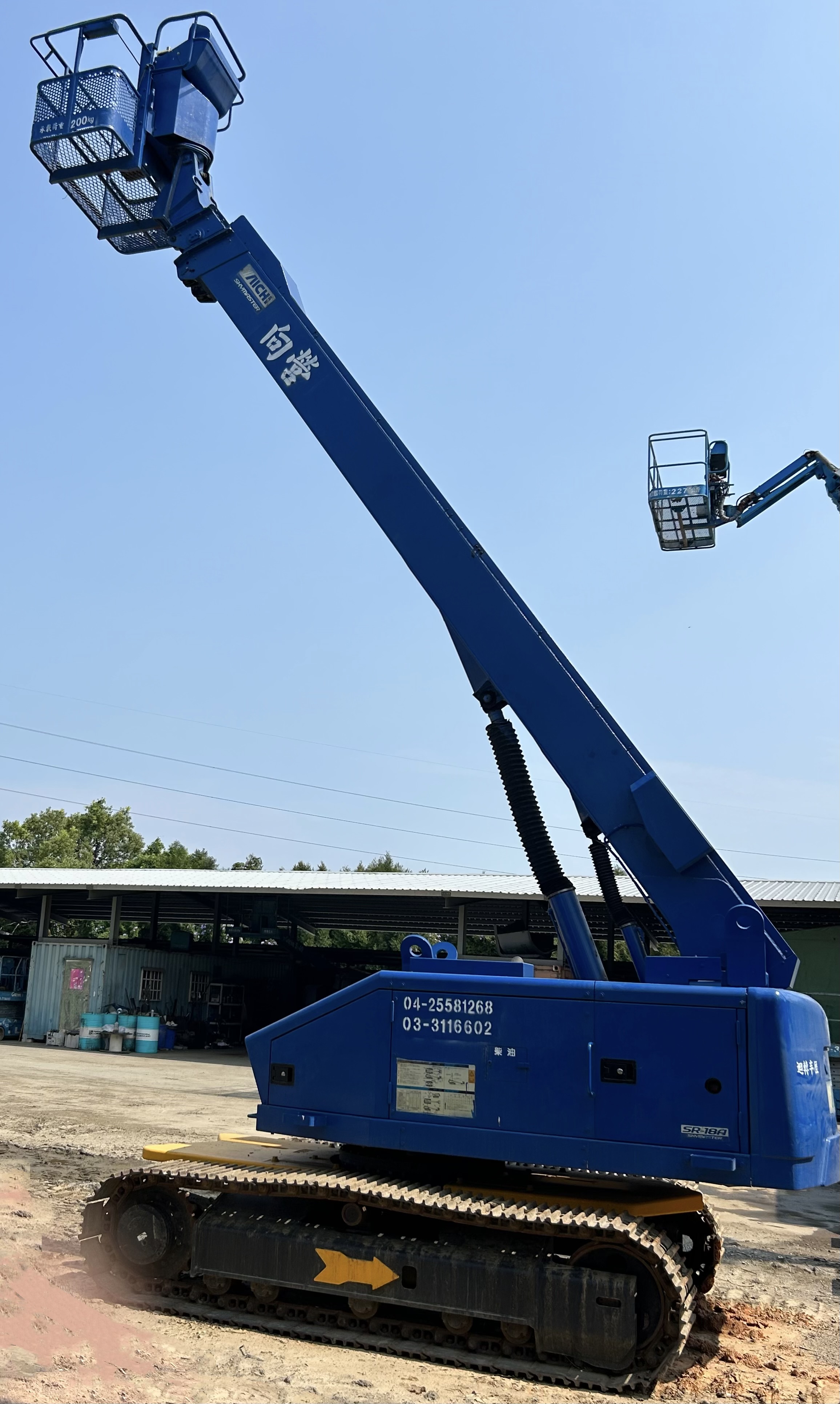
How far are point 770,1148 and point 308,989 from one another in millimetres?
34784

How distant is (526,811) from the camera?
26.5ft

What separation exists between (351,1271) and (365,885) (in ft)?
80.8

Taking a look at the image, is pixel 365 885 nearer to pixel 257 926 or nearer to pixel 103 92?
pixel 257 926

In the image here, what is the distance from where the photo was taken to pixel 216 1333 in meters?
7.21

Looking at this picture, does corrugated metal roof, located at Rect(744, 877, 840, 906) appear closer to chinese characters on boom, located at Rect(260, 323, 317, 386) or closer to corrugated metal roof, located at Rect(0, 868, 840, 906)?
corrugated metal roof, located at Rect(0, 868, 840, 906)

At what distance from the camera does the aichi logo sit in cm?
933

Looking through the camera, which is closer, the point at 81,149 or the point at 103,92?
the point at 103,92

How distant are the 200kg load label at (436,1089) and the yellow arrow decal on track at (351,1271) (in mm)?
1039

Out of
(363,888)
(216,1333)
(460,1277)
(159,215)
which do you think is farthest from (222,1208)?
(363,888)

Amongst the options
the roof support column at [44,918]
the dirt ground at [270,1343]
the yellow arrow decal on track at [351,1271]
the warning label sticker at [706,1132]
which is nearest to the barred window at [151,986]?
the roof support column at [44,918]

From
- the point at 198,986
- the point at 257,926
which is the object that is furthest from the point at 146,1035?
the point at 257,926

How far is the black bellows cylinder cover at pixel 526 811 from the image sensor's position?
798 cm

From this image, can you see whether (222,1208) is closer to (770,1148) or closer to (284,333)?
(770,1148)

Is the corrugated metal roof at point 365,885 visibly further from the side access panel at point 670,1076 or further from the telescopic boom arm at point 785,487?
the side access panel at point 670,1076
